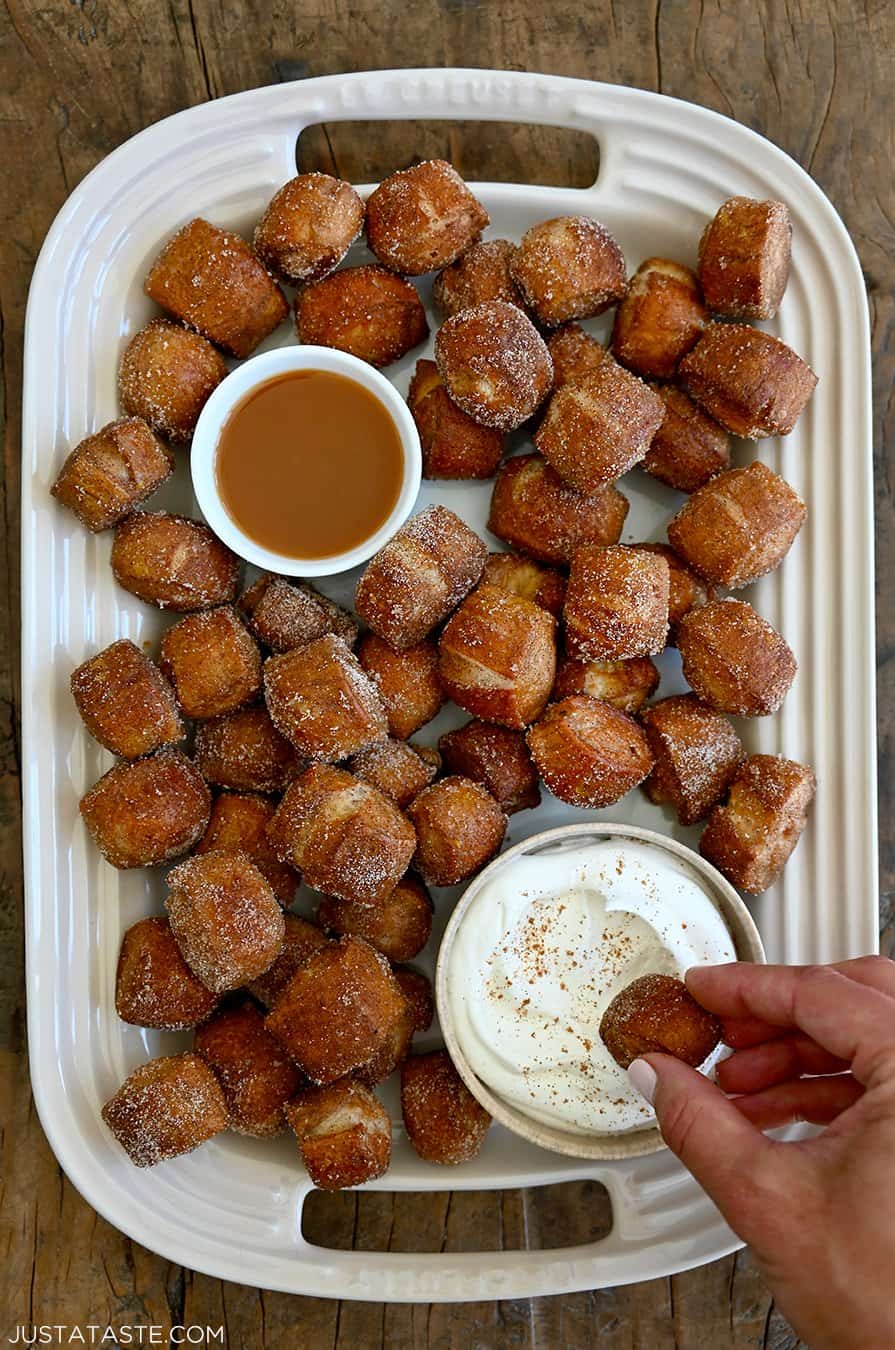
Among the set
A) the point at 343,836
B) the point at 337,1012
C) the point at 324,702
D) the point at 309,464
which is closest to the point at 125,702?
the point at 324,702

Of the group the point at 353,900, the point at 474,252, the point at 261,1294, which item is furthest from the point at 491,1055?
the point at 474,252

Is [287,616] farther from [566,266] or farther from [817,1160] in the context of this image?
[817,1160]

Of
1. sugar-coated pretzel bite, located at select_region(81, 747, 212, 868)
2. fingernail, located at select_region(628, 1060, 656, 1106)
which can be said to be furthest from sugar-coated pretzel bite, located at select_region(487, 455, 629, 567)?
fingernail, located at select_region(628, 1060, 656, 1106)

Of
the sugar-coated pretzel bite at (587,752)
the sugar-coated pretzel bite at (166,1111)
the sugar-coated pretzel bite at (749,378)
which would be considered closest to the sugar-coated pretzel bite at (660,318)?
the sugar-coated pretzel bite at (749,378)

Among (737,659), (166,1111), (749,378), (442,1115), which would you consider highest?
(749,378)

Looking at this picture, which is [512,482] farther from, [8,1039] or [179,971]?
[8,1039]

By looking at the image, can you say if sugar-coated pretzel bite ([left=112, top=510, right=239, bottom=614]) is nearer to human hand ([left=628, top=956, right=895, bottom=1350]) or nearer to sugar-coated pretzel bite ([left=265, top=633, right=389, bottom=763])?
sugar-coated pretzel bite ([left=265, top=633, right=389, bottom=763])
